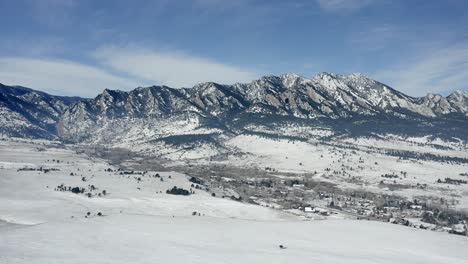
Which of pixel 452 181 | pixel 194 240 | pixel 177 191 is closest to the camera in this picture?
pixel 194 240

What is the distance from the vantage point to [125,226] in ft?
170

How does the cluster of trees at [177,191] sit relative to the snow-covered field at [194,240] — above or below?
below

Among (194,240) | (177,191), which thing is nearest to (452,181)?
(177,191)

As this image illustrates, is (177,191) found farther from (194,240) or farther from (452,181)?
(452,181)

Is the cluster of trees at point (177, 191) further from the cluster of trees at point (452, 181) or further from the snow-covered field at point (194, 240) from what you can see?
the cluster of trees at point (452, 181)

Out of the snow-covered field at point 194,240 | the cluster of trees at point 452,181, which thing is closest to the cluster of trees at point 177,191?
the snow-covered field at point 194,240

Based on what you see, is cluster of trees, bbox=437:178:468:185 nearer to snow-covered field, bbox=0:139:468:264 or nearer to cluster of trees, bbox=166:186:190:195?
cluster of trees, bbox=166:186:190:195

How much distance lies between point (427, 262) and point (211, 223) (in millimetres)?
29647

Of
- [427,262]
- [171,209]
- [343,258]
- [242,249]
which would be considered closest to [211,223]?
[242,249]

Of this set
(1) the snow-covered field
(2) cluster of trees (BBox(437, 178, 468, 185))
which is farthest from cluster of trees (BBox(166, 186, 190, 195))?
(2) cluster of trees (BBox(437, 178, 468, 185))

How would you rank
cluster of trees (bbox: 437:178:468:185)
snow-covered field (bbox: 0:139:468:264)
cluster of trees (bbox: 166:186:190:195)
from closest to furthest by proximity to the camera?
snow-covered field (bbox: 0:139:468:264), cluster of trees (bbox: 166:186:190:195), cluster of trees (bbox: 437:178:468:185)

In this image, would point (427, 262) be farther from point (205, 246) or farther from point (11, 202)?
point (11, 202)

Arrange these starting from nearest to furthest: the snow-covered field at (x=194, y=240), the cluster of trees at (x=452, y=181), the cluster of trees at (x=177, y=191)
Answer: the snow-covered field at (x=194, y=240)
the cluster of trees at (x=177, y=191)
the cluster of trees at (x=452, y=181)

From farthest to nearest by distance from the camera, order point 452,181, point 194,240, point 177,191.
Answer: point 452,181 < point 177,191 < point 194,240
